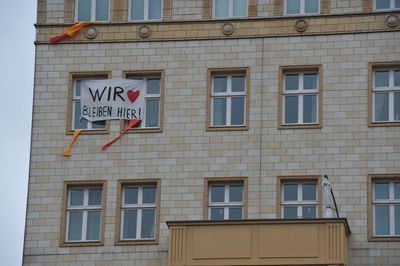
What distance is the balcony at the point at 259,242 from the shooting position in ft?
181

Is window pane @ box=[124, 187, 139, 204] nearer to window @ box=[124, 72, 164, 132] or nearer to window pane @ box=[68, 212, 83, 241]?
window pane @ box=[68, 212, 83, 241]

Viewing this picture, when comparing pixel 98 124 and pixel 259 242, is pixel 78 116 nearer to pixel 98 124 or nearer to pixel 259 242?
pixel 98 124

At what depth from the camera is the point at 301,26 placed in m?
59.0

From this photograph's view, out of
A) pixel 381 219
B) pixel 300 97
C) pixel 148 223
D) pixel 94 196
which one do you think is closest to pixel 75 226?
pixel 94 196

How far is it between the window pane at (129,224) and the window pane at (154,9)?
6977mm

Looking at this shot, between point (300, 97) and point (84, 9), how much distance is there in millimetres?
8327

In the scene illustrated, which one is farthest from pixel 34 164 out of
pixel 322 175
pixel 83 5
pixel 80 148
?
pixel 322 175

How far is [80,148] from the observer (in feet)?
193

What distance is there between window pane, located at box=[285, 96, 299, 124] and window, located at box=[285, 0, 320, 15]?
301 cm

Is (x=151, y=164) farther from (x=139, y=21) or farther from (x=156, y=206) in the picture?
(x=139, y=21)

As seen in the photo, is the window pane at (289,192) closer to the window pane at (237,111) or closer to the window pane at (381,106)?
the window pane at (237,111)

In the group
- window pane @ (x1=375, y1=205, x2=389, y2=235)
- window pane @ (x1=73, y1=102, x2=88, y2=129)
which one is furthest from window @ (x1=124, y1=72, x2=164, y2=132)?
window pane @ (x1=375, y1=205, x2=389, y2=235)

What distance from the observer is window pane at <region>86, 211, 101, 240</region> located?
2295 inches

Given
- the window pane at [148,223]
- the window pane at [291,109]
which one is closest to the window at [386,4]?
the window pane at [291,109]
